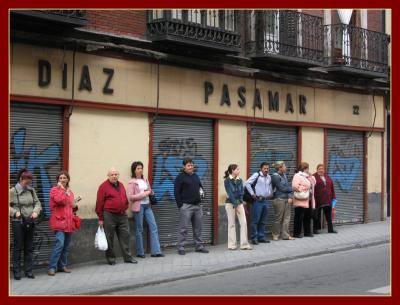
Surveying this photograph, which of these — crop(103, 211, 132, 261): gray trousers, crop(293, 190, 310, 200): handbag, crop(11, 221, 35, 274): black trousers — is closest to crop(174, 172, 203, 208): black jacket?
crop(103, 211, 132, 261): gray trousers

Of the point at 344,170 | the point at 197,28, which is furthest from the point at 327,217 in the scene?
the point at 197,28

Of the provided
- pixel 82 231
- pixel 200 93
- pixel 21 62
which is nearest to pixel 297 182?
pixel 200 93

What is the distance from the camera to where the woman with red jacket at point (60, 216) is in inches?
466

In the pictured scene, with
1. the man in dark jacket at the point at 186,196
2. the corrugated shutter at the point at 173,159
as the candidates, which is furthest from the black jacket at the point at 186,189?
the corrugated shutter at the point at 173,159

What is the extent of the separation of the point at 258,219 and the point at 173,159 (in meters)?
2.43

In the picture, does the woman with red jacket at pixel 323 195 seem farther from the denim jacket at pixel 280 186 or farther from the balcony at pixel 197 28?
the balcony at pixel 197 28

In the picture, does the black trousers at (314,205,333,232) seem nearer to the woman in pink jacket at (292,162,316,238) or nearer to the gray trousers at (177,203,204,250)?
the woman in pink jacket at (292,162,316,238)

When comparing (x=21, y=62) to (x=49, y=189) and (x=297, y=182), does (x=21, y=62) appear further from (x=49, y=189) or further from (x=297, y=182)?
(x=297, y=182)

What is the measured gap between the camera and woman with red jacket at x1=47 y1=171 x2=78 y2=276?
1183 cm

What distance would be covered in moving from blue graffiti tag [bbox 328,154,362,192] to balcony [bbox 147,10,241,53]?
17.4ft

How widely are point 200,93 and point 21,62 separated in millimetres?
4548

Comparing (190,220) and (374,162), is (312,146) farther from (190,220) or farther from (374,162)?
(190,220)

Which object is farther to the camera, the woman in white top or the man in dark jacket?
the man in dark jacket

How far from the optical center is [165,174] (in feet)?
49.0
